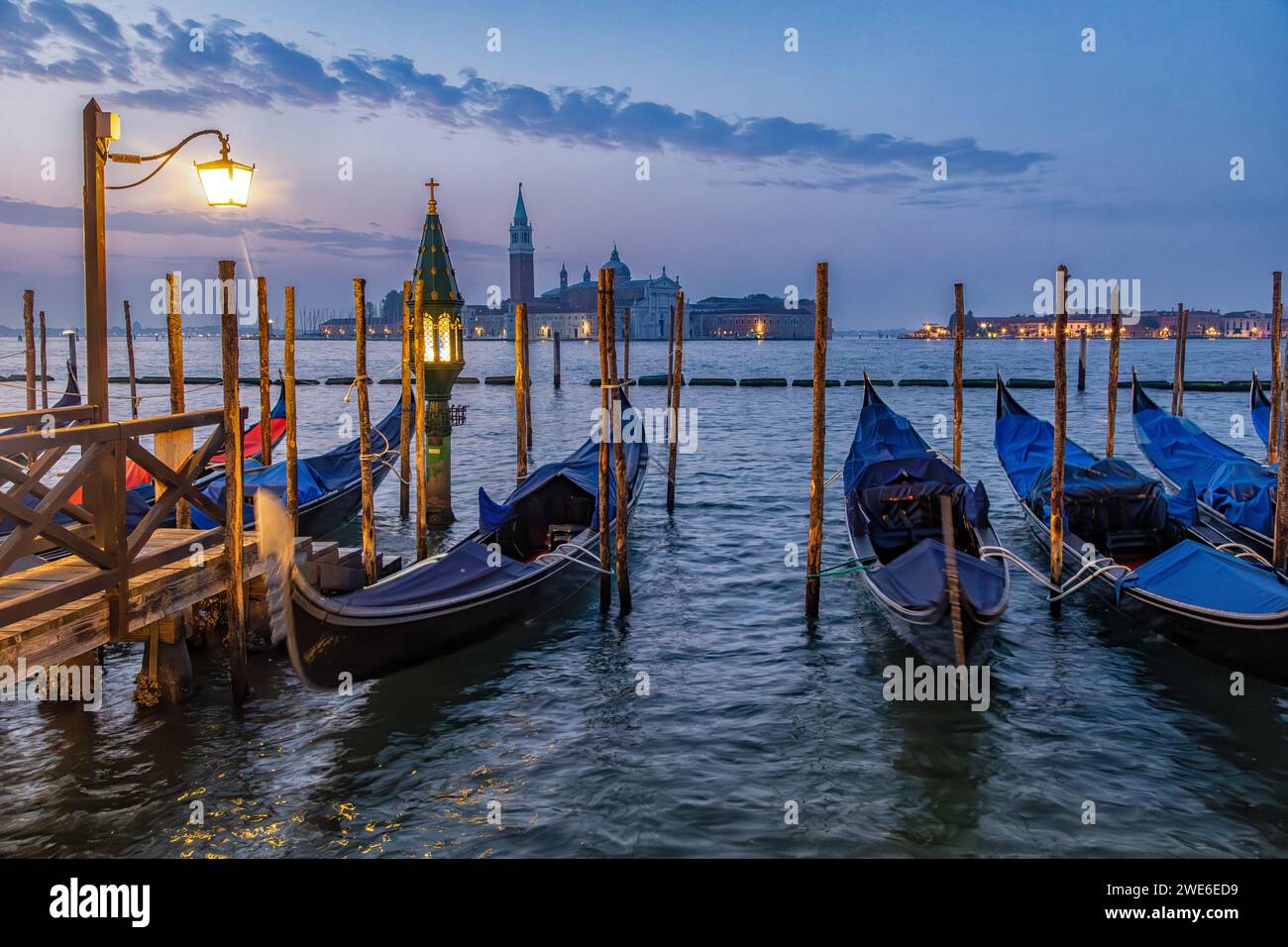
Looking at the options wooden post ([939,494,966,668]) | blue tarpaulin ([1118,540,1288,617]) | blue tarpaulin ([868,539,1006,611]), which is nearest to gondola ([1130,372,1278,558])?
blue tarpaulin ([1118,540,1288,617])

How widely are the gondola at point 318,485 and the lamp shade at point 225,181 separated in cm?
378

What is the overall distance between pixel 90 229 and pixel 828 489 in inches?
470

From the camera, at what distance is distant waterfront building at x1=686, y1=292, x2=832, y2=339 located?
155 meters

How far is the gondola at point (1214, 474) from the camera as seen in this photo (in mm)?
8812

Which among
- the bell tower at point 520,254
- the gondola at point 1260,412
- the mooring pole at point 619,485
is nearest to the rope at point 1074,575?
the mooring pole at point 619,485

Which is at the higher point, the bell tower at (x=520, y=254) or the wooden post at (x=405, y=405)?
the bell tower at (x=520, y=254)

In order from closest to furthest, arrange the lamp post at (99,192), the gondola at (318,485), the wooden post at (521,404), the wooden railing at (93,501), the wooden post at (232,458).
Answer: the wooden railing at (93,501)
the lamp post at (99,192)
the wooden post at (232,458)
the gondola at (318,485)
the wooden post at (521,404)

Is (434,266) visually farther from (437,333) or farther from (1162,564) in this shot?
(1162,564)

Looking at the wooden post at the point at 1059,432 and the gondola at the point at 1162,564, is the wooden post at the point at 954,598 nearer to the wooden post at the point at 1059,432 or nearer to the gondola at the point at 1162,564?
the gondola at the point at 1162,564

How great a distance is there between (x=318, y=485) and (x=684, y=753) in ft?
20.6

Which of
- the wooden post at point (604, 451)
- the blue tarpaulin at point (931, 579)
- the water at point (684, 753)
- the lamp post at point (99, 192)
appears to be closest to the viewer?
the water at point (684, 753)

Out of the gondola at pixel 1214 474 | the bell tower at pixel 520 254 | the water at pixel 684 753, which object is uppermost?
the bell tower at pixel 520 254

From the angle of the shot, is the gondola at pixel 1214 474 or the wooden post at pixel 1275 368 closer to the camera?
the gondola at pixel 1214 474
